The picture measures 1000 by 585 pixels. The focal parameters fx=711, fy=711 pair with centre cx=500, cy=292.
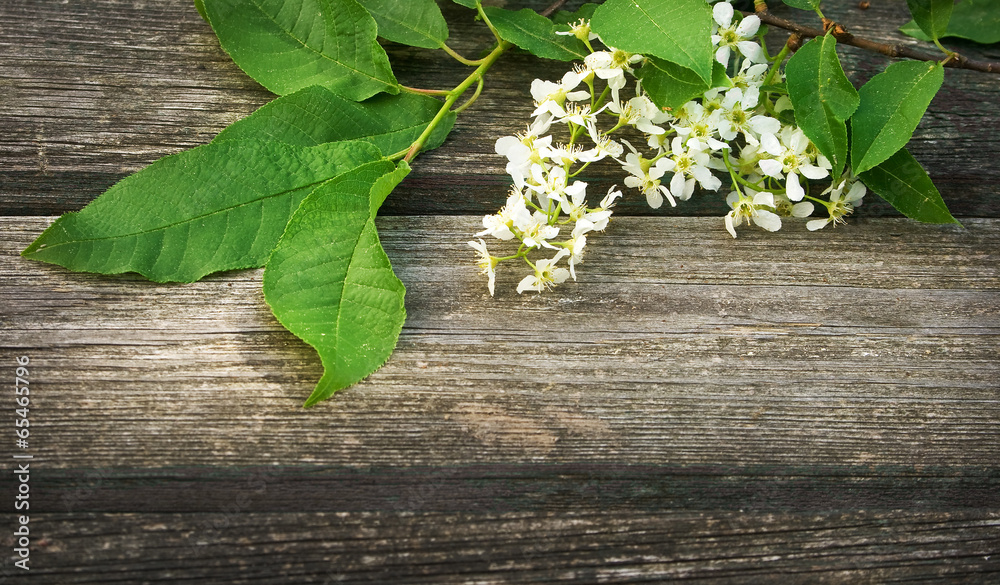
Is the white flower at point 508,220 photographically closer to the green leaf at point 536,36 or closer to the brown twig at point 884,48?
the green leaf at point 536,36

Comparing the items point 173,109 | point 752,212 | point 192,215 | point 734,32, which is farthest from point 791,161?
point 173,109

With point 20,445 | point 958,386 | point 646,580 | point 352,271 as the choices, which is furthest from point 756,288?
point 20,445

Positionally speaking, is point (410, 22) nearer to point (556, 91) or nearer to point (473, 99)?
point (473, 99)

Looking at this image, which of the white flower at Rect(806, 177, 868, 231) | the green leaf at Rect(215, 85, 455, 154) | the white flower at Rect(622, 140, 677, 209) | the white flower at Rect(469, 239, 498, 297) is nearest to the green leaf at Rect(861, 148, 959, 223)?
the white flower at Rect(806, 177, 868, 231)

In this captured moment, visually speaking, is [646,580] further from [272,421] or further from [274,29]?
[274,29]

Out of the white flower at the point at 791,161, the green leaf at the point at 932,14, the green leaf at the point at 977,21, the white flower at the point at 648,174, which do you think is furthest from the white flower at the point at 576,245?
the green leaf at the point at 977,21
